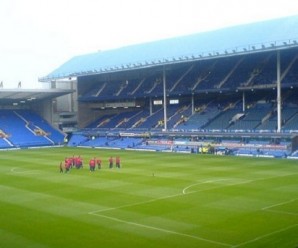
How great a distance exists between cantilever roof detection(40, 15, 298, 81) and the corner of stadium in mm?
181

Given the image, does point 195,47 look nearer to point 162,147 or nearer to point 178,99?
point 178,99

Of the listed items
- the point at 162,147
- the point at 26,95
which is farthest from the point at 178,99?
the point at 26,95

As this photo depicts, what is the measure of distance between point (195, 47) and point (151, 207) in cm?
4032

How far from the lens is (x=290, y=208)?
21609 millimetres

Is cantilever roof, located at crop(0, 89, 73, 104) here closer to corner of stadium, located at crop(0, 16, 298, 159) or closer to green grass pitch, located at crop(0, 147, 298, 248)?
corner of stadium, located at crop(0, 16, 298, 159)

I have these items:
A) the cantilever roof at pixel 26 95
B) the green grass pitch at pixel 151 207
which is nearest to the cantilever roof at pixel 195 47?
the cantilever roof at pixel 26 95

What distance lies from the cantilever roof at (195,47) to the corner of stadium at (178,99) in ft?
0.59

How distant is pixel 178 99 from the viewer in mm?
71062

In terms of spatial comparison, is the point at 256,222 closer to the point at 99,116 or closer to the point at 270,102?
the point at 270,102

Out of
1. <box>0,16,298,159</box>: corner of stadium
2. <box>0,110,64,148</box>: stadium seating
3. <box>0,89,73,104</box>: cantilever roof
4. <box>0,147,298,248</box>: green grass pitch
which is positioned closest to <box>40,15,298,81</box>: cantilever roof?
<box>0,16,298,159</box>: corner of stadium

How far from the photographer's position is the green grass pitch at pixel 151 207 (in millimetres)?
17109

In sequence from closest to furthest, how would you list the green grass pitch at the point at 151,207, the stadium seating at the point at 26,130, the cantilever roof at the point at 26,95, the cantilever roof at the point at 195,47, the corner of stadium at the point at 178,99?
the green grass pitch at the point at 151,207, the cantilever roof at the point at 195,47, the corner of stadium at the point at 178,99, the cantilever roof at the point at 26,95, the stadium seating at the point at 26,130

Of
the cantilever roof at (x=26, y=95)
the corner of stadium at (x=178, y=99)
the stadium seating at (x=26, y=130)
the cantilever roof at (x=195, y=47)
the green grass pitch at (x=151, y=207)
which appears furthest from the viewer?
the stadium seating at (x=26, y=130)

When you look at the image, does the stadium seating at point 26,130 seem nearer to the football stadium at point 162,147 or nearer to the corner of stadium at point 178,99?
the corner of stadium at point 178,99
